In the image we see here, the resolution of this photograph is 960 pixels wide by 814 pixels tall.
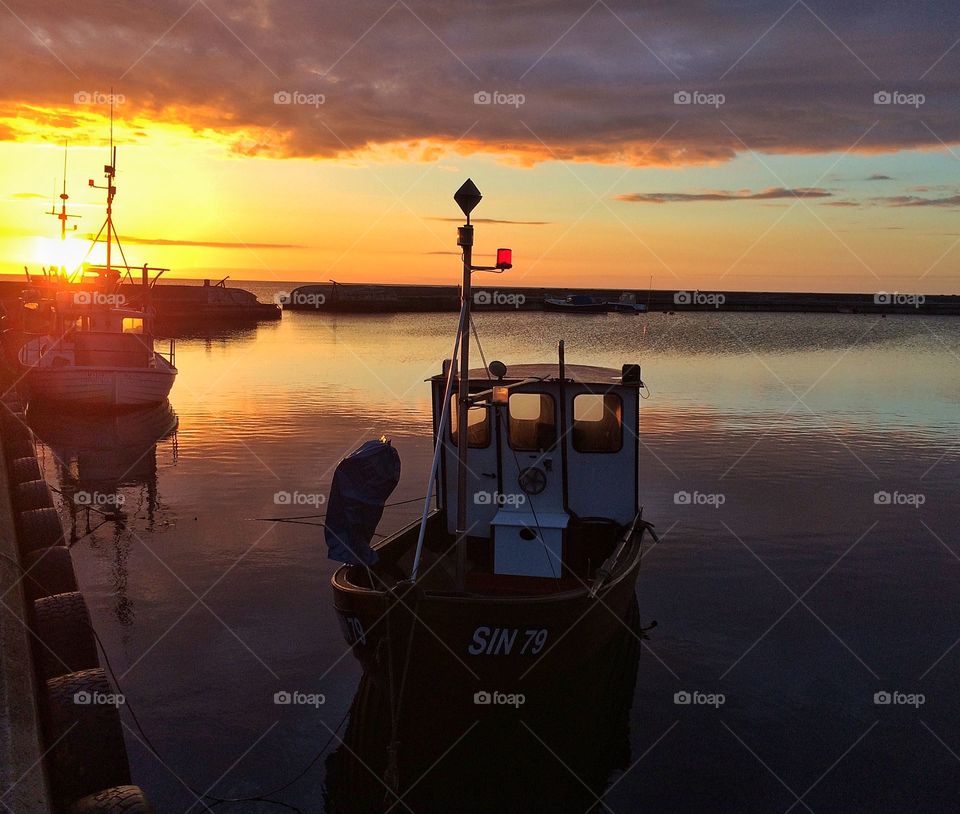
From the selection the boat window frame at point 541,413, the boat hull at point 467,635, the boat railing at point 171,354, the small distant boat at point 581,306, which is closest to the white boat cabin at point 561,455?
the boat window frame at point 541,413

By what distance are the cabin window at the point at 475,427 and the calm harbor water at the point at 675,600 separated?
4.10 metres

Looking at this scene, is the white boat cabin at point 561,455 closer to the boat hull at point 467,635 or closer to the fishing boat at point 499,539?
the fishing boat at point 499,539

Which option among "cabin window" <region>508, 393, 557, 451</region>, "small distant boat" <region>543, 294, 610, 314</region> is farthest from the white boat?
"small distant boat" <region>543, 294, 610, 314</region>

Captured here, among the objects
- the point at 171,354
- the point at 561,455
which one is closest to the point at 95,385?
the point at 171,354

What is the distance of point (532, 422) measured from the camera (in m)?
14.8

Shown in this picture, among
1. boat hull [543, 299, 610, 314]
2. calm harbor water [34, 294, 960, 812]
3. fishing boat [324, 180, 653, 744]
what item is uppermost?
boat hull [543, 299, 610, 314]

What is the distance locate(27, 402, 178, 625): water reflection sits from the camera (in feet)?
66.6

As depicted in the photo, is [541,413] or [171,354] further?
[171,354]

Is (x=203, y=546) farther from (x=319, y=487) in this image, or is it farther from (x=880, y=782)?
(x=880, y=782)

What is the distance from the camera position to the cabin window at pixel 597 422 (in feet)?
47.6

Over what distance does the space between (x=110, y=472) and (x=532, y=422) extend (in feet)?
58.7

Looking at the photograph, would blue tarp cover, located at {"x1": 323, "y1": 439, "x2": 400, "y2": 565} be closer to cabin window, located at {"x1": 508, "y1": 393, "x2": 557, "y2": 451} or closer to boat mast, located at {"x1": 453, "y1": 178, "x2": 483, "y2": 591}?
boat mast, located at {"x1": 453, "y1": 178, "x2": 483, "y2": 591}

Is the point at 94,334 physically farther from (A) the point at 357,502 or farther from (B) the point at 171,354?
(A) the point at 357,502

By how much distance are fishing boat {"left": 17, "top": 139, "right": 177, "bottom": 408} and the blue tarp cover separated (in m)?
27.6
